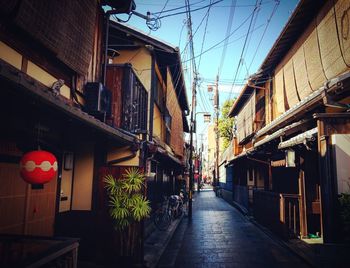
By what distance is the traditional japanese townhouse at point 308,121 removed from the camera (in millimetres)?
8555

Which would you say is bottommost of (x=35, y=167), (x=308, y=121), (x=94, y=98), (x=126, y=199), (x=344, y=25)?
(x=126, y=199)

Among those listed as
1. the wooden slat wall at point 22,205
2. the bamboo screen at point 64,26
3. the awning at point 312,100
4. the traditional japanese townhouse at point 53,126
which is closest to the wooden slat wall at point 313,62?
the awning at point 312,100

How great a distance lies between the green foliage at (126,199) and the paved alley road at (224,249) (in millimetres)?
2113

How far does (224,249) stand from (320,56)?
8.83 m

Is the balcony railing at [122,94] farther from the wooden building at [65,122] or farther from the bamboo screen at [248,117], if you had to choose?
the bamboo screen at [248,117]

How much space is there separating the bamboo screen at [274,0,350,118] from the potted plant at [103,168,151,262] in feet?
26.9

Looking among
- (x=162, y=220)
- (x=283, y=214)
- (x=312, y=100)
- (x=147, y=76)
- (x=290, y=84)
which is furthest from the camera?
(x=162, y=220)

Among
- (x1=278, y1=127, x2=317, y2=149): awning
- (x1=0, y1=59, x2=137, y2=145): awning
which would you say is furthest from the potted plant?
(x1=278, y1=127, x2=317, y2=149): awning

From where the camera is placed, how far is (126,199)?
8.38 meters

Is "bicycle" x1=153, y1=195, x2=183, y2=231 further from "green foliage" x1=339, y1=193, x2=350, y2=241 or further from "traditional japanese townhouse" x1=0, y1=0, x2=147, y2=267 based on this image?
"green foliage" x1=339, y1=193, x2=350, y2=241

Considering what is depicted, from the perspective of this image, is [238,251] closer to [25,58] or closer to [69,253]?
[69,253]

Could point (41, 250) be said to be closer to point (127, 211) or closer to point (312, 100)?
point (127, 211)

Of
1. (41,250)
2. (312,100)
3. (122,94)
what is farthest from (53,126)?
(312,100)

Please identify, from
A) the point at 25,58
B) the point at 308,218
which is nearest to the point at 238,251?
the point at 308,218
